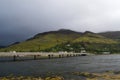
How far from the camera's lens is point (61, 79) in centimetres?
7444

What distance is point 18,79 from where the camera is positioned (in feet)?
251

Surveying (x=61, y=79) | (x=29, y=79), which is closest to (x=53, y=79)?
(x=61, y=79)

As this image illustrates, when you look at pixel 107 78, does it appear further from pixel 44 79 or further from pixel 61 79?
pixel 44 79

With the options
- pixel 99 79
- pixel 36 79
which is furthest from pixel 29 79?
pixel 99 79

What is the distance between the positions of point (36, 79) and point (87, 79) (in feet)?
45.8

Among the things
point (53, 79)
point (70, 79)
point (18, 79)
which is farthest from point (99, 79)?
point (18, 79)

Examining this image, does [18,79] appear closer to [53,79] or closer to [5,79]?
[5,79]

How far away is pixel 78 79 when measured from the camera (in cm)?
7494

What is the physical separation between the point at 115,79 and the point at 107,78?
114 inches

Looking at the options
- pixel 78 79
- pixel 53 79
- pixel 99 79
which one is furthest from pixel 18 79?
pixel 99 79

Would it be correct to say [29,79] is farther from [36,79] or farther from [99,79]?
[99,79]

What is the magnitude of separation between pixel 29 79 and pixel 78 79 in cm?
1355

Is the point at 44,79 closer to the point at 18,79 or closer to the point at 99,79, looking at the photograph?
the point at 18,79

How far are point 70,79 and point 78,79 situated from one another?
225 cm
